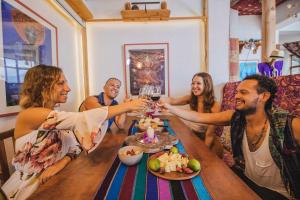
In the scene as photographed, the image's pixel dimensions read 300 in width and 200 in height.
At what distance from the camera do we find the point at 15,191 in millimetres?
1088

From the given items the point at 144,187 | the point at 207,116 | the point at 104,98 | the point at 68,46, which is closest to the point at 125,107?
the point at 144,187

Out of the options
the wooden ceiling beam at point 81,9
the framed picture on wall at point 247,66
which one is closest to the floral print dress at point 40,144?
the wooden ceiling beam at point 81,9

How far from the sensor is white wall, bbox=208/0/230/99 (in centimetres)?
317

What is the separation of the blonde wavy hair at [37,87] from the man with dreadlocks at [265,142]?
1398 mm

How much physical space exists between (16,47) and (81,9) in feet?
5.07

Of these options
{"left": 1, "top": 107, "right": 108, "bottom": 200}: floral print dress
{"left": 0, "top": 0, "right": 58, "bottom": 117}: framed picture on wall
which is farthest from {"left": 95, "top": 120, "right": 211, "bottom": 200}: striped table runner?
{"left": 0, "top": 0, "right": 58, "bottom": 117}: framed picture on wall

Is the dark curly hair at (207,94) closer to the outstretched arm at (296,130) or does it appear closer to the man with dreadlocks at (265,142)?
the man with dreadlocks at (265,142)

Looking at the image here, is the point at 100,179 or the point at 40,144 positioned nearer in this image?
the point at 100,179

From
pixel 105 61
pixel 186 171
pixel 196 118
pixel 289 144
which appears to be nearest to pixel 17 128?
pixel 186 171

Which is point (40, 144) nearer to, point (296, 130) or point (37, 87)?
point (37, 87)

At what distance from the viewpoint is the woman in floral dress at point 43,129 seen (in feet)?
3.67

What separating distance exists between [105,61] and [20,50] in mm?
1769

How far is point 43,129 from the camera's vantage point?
1.14 meters

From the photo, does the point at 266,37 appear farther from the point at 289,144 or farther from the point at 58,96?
the point at 58,96
